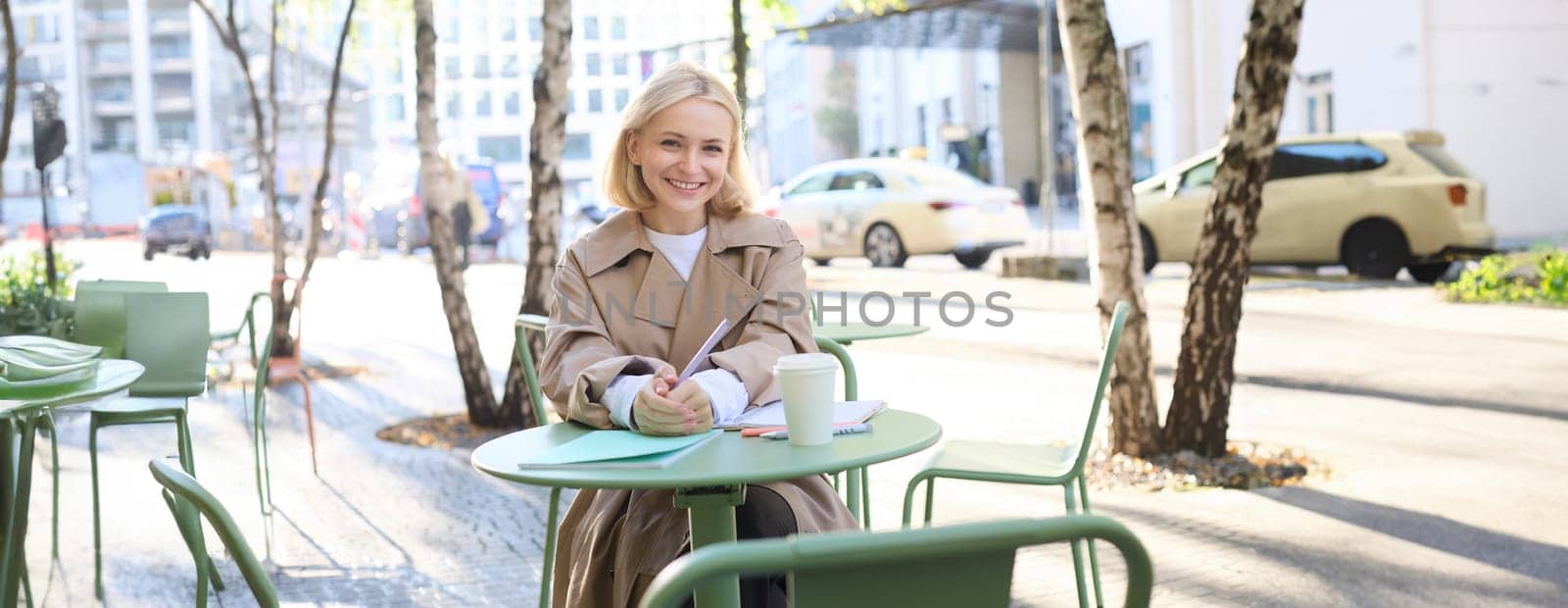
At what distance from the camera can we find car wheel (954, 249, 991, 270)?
21.1 metres

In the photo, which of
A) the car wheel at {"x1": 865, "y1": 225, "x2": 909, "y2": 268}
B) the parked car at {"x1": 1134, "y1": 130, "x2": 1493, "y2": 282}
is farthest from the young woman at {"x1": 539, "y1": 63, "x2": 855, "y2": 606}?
the car wheel at {"x1": 865, "y1": 225, "x2": 909, "y2": 268}

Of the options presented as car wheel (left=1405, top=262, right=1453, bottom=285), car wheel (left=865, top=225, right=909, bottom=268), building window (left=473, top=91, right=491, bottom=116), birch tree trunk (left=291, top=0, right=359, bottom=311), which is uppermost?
building window (left=473, top=91, right=491, bottom=116)

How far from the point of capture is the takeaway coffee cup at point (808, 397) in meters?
2.56

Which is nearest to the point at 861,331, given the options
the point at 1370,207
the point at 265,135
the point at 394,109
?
the point at 265,135

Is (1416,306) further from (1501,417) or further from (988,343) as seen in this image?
(1501,417)

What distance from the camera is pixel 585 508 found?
3.26 m

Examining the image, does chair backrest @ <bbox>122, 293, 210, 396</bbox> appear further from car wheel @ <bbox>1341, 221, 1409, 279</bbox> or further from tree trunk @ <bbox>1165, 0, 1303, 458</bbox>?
car wheel @ <bbox>1341, 221, 1409, 279</bbox>

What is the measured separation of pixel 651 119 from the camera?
331 cm

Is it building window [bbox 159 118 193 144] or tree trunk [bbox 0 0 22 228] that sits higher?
building window [bbox 159 118 193 144]

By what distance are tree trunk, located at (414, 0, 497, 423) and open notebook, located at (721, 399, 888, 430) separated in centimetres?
582

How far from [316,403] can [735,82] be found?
5.09m

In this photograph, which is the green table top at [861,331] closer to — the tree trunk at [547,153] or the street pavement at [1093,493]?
the street pavement at [1093,493]

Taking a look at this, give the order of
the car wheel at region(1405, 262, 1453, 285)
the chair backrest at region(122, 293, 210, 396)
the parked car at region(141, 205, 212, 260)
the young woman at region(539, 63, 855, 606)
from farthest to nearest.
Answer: the parked car at region(141, 205, 212, 260)
the car wheel at region(1405, 262, 1453, 285)
the chair backrest at region(122, 293, 210, 396)
the young woman at region(539, 63, 855, 606)

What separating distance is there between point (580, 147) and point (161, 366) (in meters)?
115
